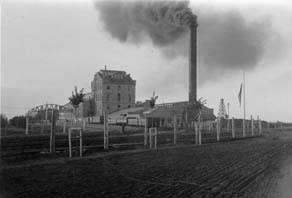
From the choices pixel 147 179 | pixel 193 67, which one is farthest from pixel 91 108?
pixel 147 179

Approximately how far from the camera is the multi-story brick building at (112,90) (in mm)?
75250

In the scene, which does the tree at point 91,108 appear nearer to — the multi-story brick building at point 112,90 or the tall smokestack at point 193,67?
the multi-story brick building at point 112,90

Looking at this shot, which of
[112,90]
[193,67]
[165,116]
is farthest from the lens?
[112,90]

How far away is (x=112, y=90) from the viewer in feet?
252

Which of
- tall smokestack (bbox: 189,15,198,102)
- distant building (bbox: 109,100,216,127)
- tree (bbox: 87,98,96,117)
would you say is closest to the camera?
tall smokestack (bbox: 189,15,198,102)

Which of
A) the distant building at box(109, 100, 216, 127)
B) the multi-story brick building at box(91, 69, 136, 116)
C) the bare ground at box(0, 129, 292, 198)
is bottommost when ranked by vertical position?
the bare ground at box(0, 129, 292, 198)

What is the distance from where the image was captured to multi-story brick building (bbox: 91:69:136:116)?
247ft

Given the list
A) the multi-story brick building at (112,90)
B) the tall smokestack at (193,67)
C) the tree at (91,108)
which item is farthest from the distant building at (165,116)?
the tree at (91,108)

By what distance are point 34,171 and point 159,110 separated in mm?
46745

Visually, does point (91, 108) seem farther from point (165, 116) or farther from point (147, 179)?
point (147, 179)

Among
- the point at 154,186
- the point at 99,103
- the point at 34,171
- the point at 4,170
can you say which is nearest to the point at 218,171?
the point at 154,186

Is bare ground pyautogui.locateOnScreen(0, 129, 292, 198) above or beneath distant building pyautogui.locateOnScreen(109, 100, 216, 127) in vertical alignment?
beneath

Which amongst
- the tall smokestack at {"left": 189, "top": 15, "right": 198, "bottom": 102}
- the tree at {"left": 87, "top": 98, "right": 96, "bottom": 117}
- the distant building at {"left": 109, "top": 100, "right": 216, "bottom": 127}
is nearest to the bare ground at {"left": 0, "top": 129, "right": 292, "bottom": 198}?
the distant building at {"left": 109, "top": 100, "right": 216, "bottom": 127}

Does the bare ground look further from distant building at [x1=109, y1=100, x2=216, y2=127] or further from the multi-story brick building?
the multi-story brick building
